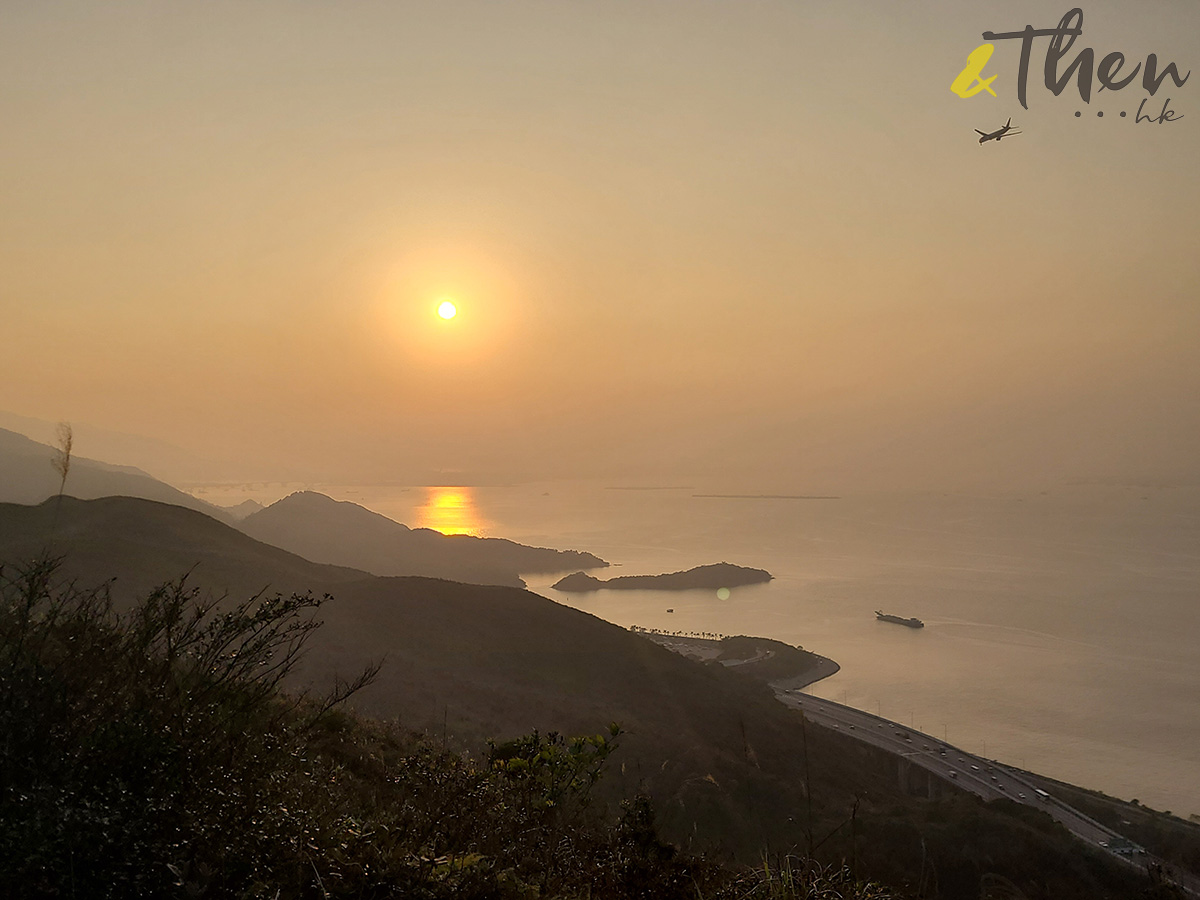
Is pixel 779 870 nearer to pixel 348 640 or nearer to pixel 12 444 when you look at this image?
pixel 348 640

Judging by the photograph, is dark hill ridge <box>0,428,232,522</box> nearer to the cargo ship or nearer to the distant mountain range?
the distant mountain range

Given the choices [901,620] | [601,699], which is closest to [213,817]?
[601,699]

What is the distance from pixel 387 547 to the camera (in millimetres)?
157500

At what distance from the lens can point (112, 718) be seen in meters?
4.62

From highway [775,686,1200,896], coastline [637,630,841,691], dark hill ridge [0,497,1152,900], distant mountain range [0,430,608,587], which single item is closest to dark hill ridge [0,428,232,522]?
distant mountain range [0,430,608,587]

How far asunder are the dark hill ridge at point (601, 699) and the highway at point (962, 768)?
139 inches

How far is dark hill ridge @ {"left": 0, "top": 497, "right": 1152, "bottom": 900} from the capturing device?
106 ft

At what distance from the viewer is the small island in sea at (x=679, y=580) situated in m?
148

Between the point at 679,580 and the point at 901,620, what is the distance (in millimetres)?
50313

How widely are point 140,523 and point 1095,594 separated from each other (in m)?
156

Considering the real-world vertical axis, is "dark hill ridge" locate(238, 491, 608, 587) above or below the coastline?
above

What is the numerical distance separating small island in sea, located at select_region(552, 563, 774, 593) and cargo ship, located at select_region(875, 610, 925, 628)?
36.1 metres

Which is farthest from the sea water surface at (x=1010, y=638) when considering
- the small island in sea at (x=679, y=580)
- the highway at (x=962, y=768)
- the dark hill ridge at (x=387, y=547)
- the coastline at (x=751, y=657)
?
the dark hill ridge at (x=387, y=547)

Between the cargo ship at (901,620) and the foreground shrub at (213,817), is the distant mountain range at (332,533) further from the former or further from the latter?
the foreground shrub at (213,817)
